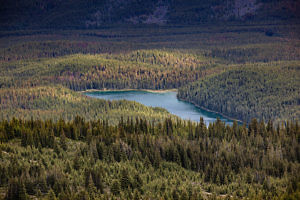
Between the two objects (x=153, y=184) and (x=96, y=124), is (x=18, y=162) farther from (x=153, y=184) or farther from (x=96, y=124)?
(x=96, y=124)

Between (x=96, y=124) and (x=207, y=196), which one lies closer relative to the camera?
(x=207, y=196)

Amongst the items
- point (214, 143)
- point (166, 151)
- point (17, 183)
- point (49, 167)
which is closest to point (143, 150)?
point (166, 151)

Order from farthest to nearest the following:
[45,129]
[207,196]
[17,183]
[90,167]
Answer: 1. [45,129]
2. [90,167]
3. [207,196]
4. [17,183]

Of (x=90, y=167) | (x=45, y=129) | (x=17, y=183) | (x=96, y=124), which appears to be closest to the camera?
(x=17, y=183)

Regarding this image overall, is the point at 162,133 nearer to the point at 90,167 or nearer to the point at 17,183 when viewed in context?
the point at 90,167

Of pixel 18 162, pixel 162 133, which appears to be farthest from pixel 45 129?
pixel 162 133

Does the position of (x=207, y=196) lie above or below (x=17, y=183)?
below
